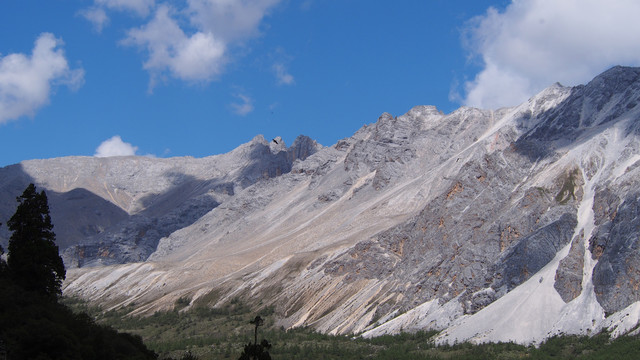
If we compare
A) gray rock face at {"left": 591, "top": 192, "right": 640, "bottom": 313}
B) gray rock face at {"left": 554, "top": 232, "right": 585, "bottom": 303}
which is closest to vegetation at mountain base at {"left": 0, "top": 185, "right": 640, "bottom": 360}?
gray rock face at {"left": 591, "top": 192, "right": 640, "bottom": 313}

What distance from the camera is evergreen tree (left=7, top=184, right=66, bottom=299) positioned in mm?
55281

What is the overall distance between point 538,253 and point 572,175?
25784 millimetres

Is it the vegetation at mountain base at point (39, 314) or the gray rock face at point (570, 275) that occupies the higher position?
the vegetation at mountain base at point (39, 314)

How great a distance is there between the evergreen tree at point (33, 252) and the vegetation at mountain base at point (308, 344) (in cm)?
1258

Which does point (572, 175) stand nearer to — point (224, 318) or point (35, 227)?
point (224, 318)

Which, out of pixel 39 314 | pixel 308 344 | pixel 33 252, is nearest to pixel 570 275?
pixel 308 344

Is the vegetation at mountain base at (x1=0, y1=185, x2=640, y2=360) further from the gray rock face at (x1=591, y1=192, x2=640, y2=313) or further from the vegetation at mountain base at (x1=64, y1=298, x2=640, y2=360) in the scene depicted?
the gray rock face at (x1=591, y1=192, x2=640, y2=313)

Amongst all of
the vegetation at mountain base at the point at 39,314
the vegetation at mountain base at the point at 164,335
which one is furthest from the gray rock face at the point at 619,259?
the vegetation at mountain base at the point at 39,314

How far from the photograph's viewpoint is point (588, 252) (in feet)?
312

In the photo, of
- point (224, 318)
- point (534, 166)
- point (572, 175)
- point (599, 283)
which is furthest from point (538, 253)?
point (224, 318)

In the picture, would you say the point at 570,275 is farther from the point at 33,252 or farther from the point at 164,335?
the point at 164,335

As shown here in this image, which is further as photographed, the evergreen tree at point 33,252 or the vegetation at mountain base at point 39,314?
the evergreen tree at point 33,252

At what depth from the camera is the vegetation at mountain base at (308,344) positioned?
77.2m

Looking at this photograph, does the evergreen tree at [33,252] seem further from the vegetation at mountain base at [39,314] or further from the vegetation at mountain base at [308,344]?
the vegetation at mountain base at [308,344]
